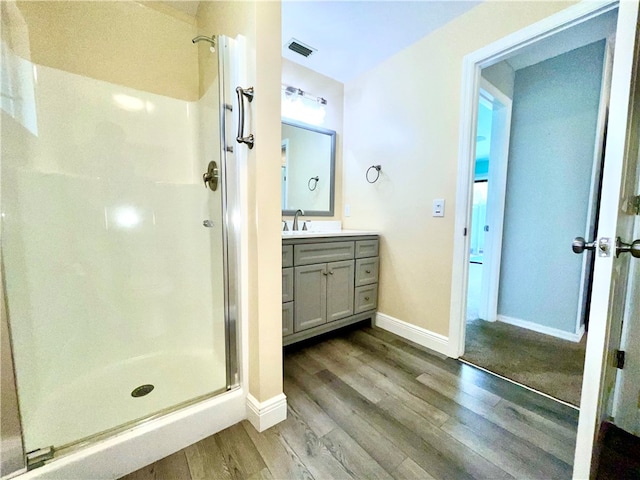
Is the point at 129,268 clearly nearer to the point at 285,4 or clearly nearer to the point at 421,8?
the point at 285,4

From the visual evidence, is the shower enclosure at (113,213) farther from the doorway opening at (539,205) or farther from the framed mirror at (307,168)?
the doorway opening at (539,205)

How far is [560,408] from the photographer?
1.29m

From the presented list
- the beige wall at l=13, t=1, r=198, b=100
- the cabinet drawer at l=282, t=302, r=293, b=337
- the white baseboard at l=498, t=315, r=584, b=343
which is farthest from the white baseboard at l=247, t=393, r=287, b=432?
the white baseboard at l=498, t=315, r=584, b=343

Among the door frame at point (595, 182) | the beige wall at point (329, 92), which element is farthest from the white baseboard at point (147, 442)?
the door frame at point (595, 182)

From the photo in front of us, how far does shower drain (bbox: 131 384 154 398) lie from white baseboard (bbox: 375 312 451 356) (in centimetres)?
167

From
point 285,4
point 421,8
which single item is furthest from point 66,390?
point 421,8

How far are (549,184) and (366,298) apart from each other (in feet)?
5.73

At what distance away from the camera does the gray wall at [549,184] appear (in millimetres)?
1962

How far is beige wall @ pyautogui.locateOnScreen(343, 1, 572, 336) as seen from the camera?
1.68 meters

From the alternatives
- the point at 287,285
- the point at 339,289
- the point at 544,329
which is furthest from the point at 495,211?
the point at 287,285

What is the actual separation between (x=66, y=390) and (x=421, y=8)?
2.83 metres

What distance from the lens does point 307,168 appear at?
7.52 feet

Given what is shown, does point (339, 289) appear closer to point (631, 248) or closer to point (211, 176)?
point (211, 176)

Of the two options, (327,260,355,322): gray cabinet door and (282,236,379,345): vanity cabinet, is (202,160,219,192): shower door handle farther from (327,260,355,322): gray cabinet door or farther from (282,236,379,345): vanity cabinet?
(327,260,355,322): gray cabinet door
